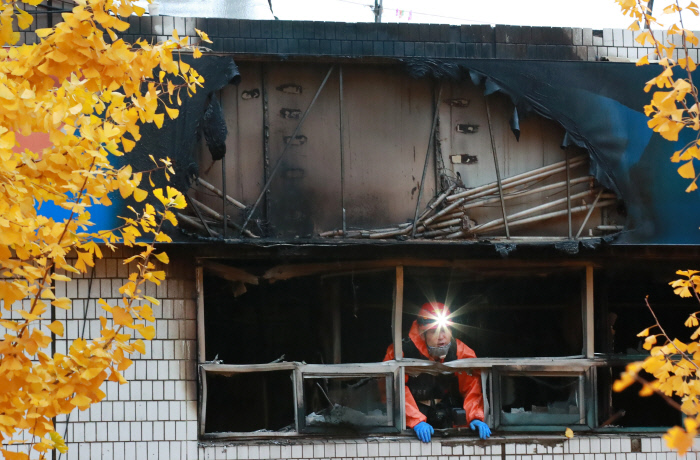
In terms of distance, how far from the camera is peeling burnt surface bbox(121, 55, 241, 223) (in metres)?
7.08

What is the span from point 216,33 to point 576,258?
13.7 ft

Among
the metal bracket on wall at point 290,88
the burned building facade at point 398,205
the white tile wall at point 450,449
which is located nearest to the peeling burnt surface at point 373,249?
the burned building facade at point 398,205

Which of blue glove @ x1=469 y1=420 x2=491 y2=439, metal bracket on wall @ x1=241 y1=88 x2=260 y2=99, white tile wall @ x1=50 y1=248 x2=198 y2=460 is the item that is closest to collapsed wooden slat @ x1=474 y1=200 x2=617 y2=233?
blue glove @ x1=469 y1=420 x2=491 y2=439

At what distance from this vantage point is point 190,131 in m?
7.13

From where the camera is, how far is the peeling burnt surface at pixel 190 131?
7082mm

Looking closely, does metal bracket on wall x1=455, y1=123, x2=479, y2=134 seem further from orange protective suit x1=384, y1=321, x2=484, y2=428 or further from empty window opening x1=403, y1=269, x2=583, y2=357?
orange protective suit x1=384, y1=321, x2=484, y2=428

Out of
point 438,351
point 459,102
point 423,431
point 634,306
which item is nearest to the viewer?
point 423,431

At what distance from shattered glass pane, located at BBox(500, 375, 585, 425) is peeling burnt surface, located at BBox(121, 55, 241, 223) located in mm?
3687

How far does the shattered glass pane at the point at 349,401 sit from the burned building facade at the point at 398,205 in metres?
0.02

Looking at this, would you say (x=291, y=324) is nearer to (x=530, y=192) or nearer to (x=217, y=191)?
(x=217, y=191)

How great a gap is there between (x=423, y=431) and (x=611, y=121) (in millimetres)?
3490

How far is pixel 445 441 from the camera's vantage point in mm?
7480

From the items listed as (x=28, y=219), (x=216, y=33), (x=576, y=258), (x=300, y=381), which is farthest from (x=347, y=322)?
(x=28, y=219)

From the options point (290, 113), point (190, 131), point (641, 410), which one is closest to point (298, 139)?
point (290, 113)
